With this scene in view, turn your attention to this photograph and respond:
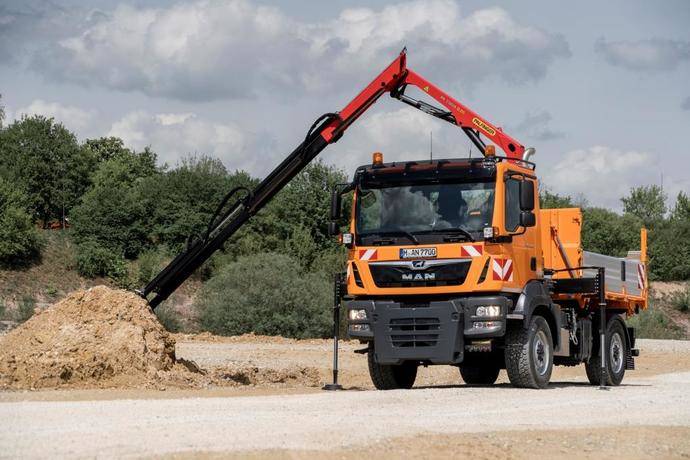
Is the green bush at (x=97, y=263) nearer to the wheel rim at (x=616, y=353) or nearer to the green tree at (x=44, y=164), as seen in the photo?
the green tree at (x=44, y=164)

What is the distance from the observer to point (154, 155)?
346 ft

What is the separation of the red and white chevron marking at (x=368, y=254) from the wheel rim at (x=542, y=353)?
3.13m

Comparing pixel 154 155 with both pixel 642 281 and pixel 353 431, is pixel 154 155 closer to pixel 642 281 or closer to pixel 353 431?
pixel 642 281

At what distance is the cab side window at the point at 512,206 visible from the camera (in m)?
18.3

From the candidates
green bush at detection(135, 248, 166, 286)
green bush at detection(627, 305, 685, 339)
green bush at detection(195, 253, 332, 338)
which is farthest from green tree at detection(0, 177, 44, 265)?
green bush at detection(627, 305, 685, 339)

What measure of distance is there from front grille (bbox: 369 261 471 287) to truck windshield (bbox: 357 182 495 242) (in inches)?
20.5

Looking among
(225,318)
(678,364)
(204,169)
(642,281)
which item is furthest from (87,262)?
(642,281)

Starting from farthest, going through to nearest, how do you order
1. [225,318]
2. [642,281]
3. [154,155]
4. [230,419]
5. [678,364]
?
[154,155]
[225,318]
[678,364]
[642,281]
[230,419]

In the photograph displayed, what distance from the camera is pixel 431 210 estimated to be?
60.1ft

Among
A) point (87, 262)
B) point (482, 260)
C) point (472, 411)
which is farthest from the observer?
point (87, 262)

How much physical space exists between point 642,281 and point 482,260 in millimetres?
7307

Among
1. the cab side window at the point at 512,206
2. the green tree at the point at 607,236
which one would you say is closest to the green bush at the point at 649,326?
the green tree at the point at 607,236

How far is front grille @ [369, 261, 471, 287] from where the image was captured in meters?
18.0

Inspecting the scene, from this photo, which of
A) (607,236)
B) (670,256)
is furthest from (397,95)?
(670,256)
